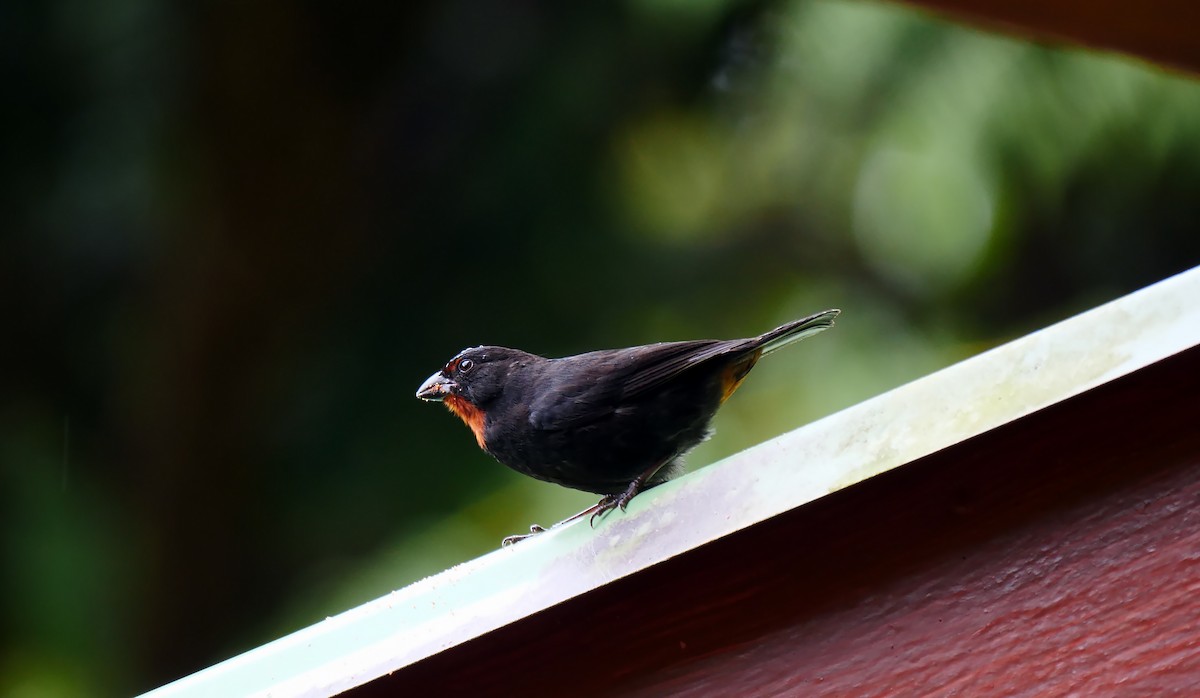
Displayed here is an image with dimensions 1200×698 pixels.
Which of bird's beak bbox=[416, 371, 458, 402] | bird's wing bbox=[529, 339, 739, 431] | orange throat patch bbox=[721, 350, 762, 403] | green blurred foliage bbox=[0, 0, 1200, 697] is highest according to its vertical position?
green blurred foliage bbox=[0, 0, 1200, 697]

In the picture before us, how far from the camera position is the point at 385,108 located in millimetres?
7289

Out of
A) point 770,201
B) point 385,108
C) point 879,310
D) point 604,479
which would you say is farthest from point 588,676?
point 385,108

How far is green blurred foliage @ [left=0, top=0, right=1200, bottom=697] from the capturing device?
5.86 m

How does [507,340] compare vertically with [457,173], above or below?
below

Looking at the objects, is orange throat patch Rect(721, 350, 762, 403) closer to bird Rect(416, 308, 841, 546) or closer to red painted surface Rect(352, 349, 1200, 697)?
bird Rect(416, 308, 841, 546)

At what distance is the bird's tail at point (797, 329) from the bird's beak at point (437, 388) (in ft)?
3.84

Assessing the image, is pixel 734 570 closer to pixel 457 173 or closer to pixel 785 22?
pixel 785 22

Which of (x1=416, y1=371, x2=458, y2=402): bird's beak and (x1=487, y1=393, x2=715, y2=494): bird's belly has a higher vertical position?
(x1=416, y1=371, x2=458, y2=402): bird's beak

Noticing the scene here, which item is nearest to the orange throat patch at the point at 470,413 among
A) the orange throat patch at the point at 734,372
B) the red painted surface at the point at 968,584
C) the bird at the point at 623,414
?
the bird at the point at 623,414

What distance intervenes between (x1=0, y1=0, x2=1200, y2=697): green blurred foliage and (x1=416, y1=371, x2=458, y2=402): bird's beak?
2.07 metres

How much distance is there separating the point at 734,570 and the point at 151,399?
559 centimetres

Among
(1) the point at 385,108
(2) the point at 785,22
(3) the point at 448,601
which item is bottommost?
(3) the point at 448,601

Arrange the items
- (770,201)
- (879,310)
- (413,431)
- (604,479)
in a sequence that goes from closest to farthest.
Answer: (604,479) → (879,310) → (770,201) → (413,431)

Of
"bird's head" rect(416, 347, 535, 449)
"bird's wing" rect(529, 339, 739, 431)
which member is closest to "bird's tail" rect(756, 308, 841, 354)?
"bird's wing" rect(529, 339, 739, 431)
